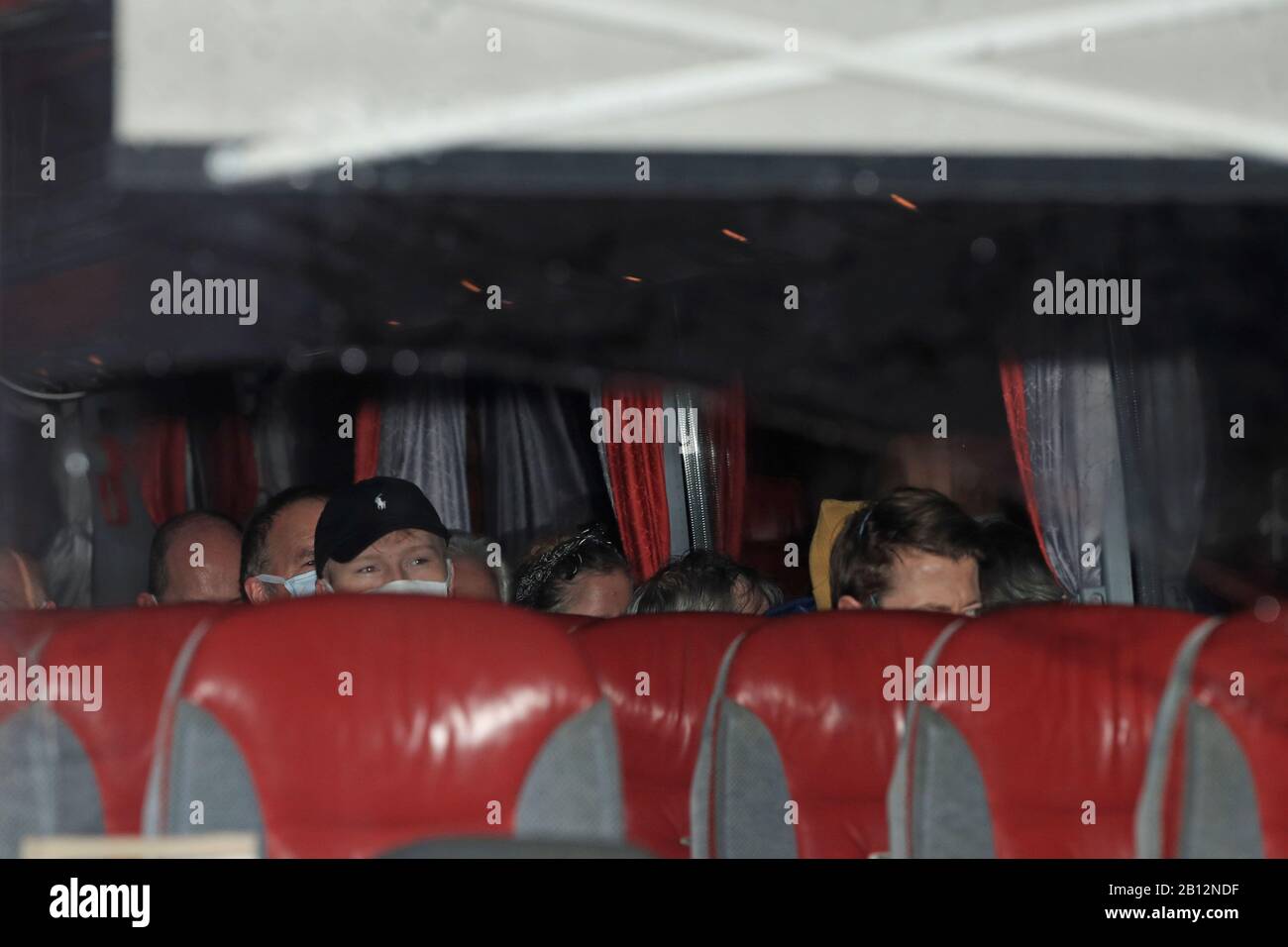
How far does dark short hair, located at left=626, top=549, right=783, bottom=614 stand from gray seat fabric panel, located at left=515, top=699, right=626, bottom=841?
216 cm

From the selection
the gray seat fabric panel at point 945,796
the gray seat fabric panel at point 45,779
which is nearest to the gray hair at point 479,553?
the gray seat fabric panel at point 945,796

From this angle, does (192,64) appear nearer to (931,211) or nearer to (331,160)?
(331,160)

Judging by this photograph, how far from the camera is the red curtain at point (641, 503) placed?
24.8 ft

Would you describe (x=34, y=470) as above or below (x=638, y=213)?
below

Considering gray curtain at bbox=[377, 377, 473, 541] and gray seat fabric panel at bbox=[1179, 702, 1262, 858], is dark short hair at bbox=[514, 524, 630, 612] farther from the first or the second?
gray curtain at bbox=[377, 377, 473, 541]

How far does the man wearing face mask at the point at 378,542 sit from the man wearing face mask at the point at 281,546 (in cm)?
49

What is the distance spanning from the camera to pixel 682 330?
25.1 feet

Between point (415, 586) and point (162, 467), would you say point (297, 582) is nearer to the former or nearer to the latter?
point (415, 586)

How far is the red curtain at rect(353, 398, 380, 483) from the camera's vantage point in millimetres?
7973

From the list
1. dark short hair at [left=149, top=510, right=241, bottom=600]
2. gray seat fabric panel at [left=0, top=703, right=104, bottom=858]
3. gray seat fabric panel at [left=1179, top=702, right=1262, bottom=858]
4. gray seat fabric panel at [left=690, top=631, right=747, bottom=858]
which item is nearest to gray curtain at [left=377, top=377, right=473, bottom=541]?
dark short hair at [left=149, top=510, right=241, bottom=600]

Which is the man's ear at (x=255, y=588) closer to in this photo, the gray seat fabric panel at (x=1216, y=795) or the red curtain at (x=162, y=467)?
the gray seat fabric panel at (x=1216, y=795)

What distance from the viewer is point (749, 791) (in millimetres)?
2598
